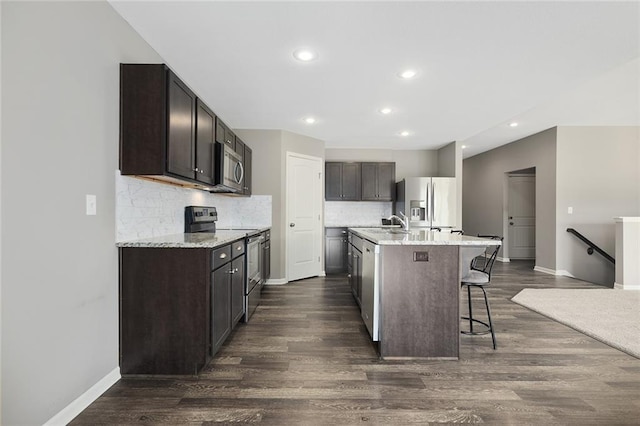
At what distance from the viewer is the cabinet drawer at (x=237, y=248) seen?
8.56 ft

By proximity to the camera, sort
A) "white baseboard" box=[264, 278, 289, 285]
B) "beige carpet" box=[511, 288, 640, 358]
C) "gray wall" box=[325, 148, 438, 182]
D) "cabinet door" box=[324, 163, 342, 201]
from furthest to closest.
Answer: "gray wall" box=[325, 148, 438, 182] < "cabinet door" box=[324, 163, 342, 201] < "white baseboard" box=[264, 278, 289, 285] < "beige carpet" box=[511, 288, 640, 358]

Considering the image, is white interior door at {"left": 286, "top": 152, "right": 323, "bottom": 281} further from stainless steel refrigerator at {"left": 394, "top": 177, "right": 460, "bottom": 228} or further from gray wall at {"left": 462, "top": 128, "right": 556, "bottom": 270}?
gray wall at {"left": 462, "top": 128, "right": 556, "bottom": 270}

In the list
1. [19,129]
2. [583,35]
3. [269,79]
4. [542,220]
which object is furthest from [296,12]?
[542,220]

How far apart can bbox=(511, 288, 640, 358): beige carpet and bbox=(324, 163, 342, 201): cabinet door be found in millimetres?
3305

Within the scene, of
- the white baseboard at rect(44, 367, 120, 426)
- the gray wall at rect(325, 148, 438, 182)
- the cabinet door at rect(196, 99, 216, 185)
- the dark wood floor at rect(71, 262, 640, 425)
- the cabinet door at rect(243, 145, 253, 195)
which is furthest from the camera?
the gray wall at rect(325, 148, 438, 182)

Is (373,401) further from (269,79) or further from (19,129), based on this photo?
(269,79)

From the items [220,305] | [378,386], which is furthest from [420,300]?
[220,305]

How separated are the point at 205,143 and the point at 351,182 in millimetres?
3561

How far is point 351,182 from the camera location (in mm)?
5883

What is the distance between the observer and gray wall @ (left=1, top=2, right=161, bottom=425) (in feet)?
4.37

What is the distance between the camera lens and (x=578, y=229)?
5391 millimetres

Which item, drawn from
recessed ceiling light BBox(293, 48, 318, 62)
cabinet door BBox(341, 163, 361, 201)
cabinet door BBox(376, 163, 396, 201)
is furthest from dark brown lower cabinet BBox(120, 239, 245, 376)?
cabinet door BBox(376, 163, 396, 201)

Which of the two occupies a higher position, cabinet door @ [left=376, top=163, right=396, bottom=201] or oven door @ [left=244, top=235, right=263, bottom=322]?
cabinet door @ [left=376, top=163, right=396, bottom=201]

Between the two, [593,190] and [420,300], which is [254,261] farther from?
[593,190]
